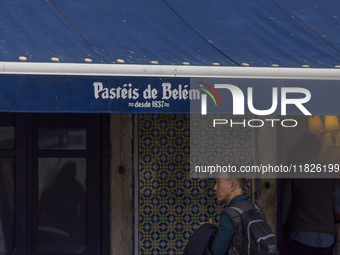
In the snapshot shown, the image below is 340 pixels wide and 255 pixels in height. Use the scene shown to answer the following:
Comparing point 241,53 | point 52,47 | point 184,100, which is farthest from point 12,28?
point 241,53

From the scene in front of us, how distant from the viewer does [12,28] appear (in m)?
5.48

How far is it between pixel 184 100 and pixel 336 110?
1.21 m

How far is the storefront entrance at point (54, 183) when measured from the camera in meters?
6.70

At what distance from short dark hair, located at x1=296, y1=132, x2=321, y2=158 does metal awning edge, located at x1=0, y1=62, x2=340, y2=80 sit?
46.5 inches

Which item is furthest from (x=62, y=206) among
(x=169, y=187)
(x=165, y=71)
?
(x=165, y=71)

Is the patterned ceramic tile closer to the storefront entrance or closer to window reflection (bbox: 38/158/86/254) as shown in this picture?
the storefront entrance

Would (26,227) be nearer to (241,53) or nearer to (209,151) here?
(209,151)

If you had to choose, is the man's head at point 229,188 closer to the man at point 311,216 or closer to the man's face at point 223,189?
the man's face at point 223,189

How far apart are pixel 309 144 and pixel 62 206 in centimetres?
247

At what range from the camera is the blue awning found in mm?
5070

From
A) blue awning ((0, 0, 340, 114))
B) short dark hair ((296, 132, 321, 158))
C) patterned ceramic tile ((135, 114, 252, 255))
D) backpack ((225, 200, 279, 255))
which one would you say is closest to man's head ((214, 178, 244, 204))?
backpack ((225, 200, 279, 255))

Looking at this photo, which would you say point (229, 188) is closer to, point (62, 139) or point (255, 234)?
point (255, 234)

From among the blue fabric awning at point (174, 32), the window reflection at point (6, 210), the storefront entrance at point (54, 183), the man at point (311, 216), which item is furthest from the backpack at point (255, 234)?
the window reflection at point (6, 210)

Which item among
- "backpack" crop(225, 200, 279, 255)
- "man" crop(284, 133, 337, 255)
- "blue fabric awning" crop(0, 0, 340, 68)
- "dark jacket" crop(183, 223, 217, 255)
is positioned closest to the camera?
"backpack" crop(225, 200, 279, 255)
